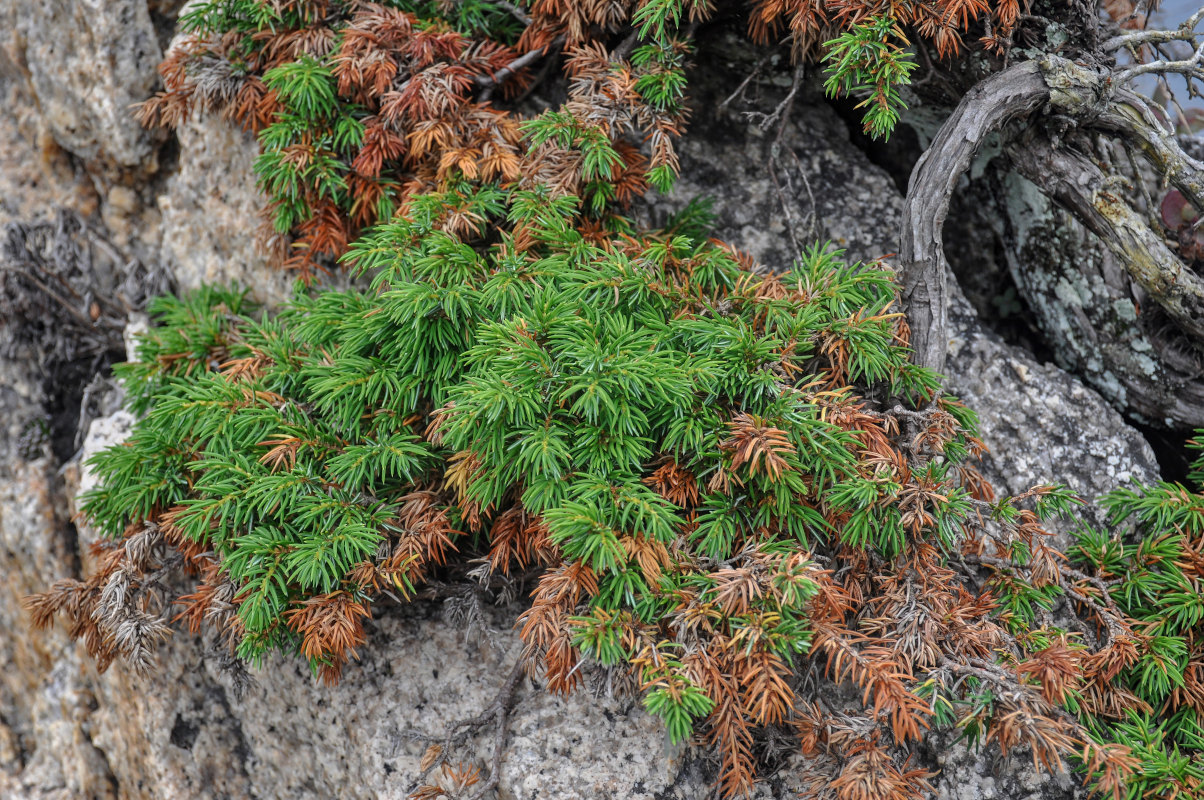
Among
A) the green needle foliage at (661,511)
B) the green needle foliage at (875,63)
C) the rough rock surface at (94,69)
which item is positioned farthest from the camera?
the rough rock surface at (94,69)

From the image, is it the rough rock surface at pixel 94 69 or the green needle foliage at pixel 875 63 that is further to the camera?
the rough rock surface at pixel 94 69

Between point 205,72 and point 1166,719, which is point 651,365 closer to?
point 1166,719

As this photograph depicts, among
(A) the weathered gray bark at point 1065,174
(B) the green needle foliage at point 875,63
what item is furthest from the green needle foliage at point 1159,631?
(B) the green needle foliage at point 875,63

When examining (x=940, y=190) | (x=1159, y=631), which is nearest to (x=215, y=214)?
(x=940, y=190)

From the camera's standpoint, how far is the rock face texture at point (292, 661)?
222 cm

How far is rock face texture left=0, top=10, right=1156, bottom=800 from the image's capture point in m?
2.22

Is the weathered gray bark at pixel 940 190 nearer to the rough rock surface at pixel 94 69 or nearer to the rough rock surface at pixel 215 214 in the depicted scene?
the rough rock surface at pixel 215 214

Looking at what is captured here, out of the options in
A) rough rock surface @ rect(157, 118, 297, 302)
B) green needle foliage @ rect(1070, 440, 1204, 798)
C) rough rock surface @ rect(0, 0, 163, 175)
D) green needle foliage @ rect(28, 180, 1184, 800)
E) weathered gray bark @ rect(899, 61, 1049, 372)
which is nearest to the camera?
green needle foliage @ rect(28, 180, 1184, 800)

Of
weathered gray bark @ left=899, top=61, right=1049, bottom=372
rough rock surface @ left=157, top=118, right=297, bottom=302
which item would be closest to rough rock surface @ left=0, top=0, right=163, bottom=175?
rough rock surface @ left=157, top=118, right=297, bottom=302

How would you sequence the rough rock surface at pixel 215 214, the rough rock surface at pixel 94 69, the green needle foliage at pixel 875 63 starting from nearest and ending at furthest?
1. the green needle foliage at pixel 875 63
2. the rough rock surface at pixel 215 214
3. the rough rock surface at pixel 94 69

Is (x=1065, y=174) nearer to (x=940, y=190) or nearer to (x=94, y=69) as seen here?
(x=940, y=190)

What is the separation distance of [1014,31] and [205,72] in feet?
9.18

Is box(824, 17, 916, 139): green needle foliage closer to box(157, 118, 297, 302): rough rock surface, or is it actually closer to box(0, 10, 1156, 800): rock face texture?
box(0, 10, 1156, 800): rock face texture

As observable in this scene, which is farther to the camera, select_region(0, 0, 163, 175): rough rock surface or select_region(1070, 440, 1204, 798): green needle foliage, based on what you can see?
select_region(0, 0, 163, 175): rough rock surface
